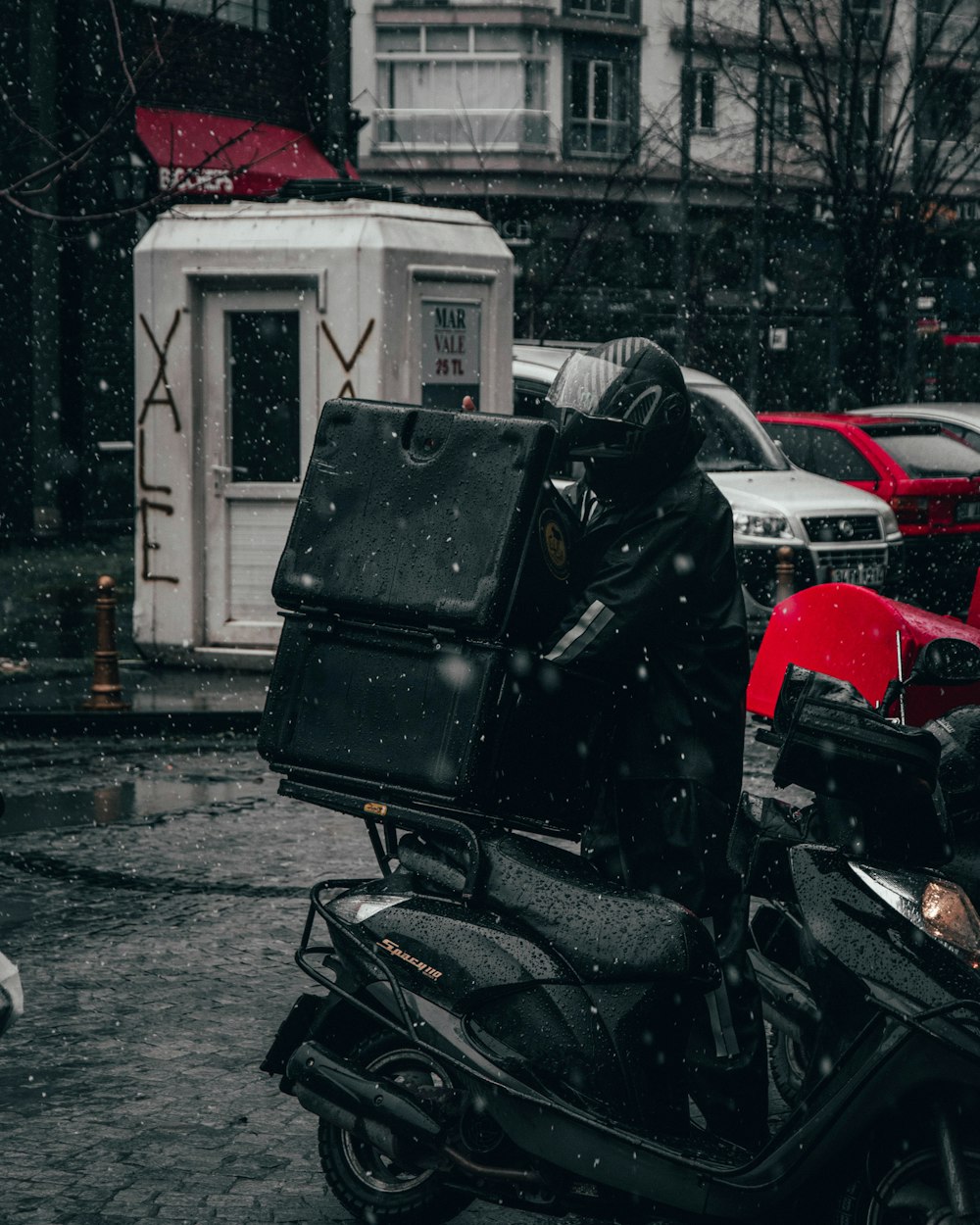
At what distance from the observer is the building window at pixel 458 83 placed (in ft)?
156

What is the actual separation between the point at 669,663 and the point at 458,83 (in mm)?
45560

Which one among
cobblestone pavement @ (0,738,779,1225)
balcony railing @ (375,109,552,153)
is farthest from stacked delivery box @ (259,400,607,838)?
balcony railing @ (375,109,552,153)

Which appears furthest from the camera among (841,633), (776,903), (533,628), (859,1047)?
(841,633)

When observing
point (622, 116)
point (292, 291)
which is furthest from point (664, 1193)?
point (622, 116)

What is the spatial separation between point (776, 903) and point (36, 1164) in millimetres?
1810

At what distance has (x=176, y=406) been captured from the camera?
12258mm

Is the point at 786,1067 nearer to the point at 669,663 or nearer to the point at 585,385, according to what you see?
the point at 669,663

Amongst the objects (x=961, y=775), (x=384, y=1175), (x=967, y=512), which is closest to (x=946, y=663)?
(x=961, y=775)

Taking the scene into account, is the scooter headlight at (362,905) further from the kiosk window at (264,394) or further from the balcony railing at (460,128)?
the balcony railing at (460,128)

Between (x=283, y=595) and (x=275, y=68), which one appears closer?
(x=283, y=595)

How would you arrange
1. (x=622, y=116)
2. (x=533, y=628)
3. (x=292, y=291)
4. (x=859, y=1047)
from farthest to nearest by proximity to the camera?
(x=622, y=116) → (x=292, y=291) → (x=533, y=628) → (x=859, y=1047)

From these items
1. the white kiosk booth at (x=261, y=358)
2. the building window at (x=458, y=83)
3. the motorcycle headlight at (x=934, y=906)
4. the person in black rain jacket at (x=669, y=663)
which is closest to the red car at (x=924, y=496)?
the white kiosk booth at (x=261, y=358)

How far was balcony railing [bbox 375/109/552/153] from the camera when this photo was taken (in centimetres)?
4697

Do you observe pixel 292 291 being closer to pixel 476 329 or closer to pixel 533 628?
pixel 476 329
